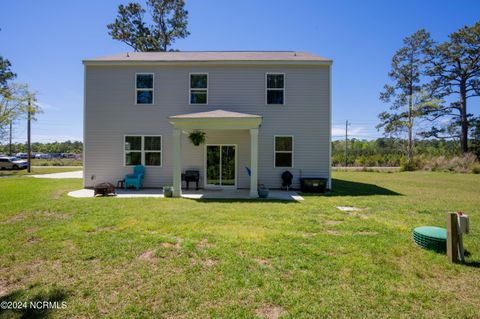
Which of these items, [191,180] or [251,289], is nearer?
[251,289]

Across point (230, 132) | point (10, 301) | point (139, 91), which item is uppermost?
point (139, 91)

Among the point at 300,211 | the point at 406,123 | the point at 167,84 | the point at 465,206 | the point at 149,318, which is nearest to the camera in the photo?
the point at 149,318

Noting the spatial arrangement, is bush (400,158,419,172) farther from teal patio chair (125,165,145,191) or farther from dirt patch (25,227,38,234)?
dirt patch (25,227,38,234)

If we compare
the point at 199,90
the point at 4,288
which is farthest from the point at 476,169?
the point at 4,288

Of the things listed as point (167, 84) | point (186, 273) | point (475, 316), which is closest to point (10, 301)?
point (186, 273)

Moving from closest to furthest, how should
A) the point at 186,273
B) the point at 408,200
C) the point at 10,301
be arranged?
the point at 10,301 → the point at 186,273 → the point at 408,200

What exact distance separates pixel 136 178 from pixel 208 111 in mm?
4630

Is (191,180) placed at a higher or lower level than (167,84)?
lower

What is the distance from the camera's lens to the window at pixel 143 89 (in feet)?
39.8

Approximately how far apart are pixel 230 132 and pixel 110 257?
867 centimetres

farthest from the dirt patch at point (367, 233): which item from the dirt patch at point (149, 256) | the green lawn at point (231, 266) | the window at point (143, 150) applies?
the window at point (143, 150)

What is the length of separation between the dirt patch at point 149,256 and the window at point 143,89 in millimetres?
9490

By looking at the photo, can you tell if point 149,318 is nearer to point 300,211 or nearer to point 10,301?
point 10,301

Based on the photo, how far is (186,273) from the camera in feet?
11.5
